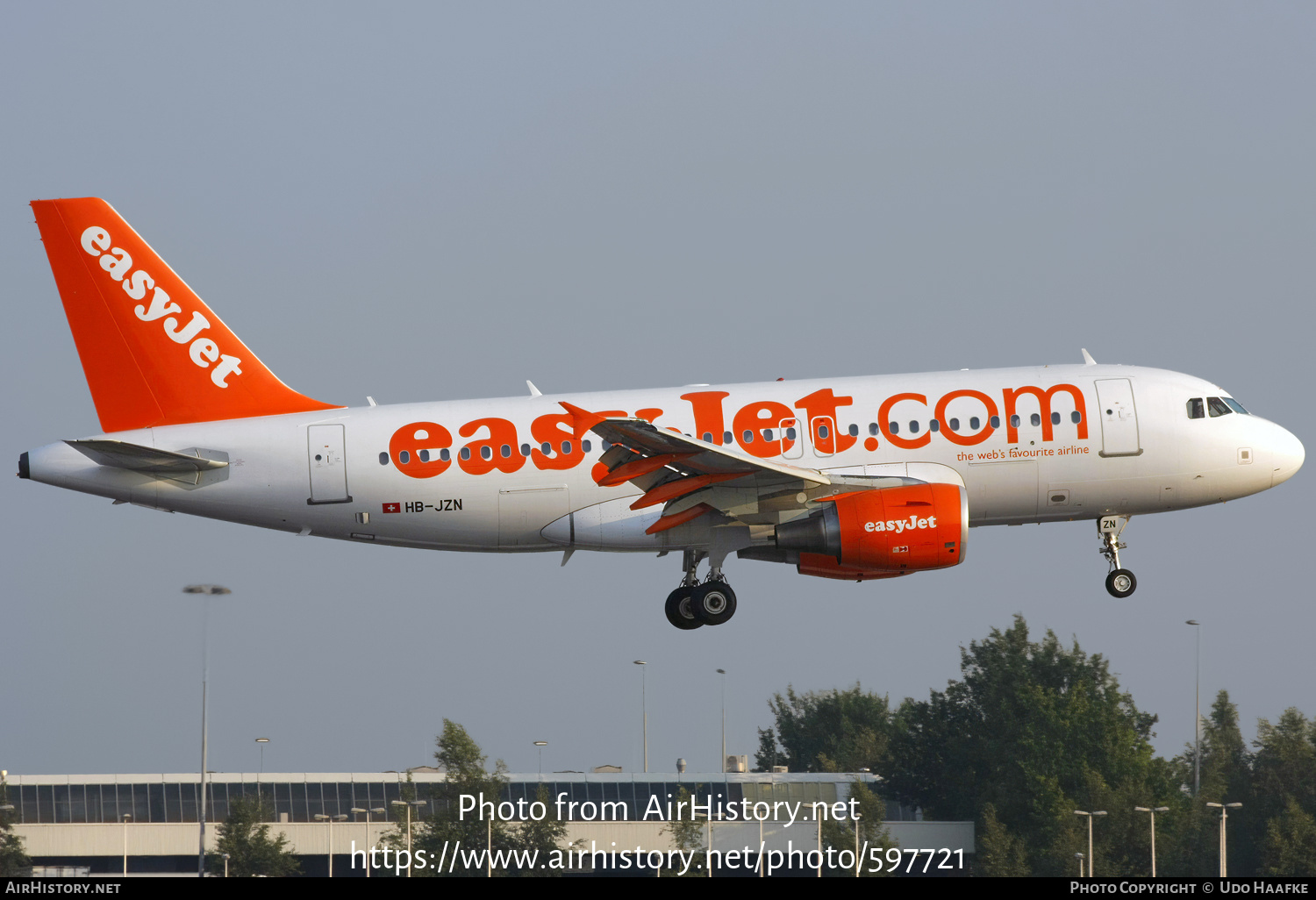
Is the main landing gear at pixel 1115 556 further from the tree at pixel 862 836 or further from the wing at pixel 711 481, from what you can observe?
the tree at pixel 862 836

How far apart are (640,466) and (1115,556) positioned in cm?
1219

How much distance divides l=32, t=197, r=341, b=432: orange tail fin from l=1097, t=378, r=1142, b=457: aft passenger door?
60.5 ft

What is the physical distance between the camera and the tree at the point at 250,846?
57.0 meters

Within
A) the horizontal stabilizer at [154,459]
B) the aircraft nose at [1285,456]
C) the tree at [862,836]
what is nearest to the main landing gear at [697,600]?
the horizontal stabilizer at [154,459]

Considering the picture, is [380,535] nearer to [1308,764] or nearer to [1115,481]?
[1115,481]

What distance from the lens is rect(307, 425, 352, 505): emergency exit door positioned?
35.2 m

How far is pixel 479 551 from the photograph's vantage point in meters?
36.3

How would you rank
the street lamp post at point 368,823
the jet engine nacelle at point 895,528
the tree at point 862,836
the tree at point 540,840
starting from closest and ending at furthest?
the jet engine nacelle at point 895,528 → the tree at point 540,840 → the street lamp post at point 368,823 → the tree at point 862,836

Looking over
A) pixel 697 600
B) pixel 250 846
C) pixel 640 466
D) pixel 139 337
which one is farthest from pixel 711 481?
pixel 250 846

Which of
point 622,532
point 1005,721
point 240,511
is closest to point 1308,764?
point 1005,721

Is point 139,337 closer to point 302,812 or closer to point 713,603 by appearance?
point 713,603

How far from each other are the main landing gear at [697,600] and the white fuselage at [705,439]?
110 centimetres

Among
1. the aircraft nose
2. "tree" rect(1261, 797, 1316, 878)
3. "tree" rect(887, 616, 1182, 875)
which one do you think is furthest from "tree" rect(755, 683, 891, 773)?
the aircraft nose
